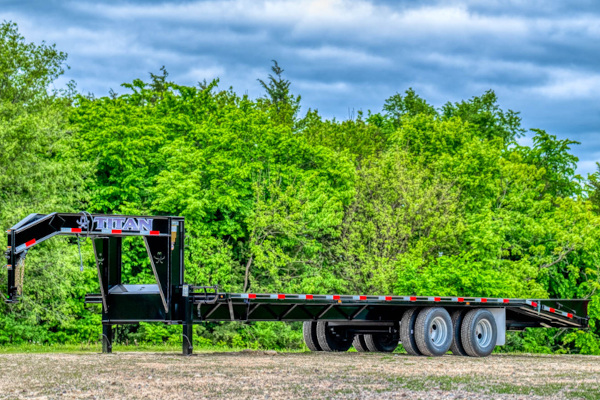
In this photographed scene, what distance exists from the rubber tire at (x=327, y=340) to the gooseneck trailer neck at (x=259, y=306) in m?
0.03

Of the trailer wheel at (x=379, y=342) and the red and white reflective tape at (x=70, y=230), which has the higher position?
the red and white reflective tape at (x=70, y=230)

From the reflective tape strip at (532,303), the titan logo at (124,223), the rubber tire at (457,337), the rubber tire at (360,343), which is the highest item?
the titan logo at (124,223)

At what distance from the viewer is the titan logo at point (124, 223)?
1769cm

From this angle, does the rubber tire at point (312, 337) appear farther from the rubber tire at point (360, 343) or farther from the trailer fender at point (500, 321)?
the trailer fender at point (500, 321)

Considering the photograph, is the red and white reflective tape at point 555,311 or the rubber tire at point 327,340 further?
the rubber tire at point 327,340

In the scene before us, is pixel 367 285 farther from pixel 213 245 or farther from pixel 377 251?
pixel 213 245

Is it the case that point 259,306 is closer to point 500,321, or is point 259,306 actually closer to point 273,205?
point 500,321

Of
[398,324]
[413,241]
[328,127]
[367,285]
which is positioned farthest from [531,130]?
[398,324]

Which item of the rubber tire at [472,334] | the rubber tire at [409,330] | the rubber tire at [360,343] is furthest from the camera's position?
the rubber tire at [360,343]

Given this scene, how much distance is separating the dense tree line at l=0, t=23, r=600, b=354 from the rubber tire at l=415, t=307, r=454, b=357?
16.6m

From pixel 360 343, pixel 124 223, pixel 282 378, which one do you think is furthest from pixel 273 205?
pixel 282 378

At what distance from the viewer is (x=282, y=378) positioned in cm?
1375

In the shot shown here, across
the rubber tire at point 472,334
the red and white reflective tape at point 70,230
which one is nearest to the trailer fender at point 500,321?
the rubber tire at point 472,334

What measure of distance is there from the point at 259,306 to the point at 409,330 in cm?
397
